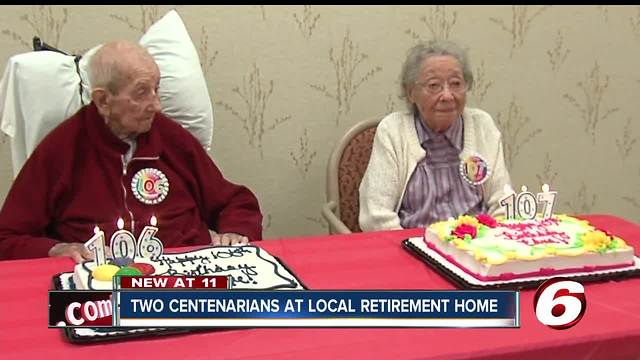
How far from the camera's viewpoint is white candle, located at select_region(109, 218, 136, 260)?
1.42 m

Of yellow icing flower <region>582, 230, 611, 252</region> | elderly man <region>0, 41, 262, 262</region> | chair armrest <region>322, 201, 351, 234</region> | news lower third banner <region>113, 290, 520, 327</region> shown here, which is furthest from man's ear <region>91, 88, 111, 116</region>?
yellow icing flower <region>582, 230, 611, 252</region>

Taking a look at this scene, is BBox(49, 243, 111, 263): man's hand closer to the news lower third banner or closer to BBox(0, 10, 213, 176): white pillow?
the news lower third banner

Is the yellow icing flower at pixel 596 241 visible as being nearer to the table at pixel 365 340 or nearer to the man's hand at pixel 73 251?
the table at pixel 365 340

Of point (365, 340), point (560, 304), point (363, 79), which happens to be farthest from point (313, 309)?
point (363, 79)

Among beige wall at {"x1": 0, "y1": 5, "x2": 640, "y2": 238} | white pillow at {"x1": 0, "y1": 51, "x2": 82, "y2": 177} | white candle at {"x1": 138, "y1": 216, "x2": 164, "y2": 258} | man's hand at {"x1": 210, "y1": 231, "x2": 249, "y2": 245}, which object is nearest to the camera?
white candle at {"x1": 138, "y1": 216, "x2": 164, "y2": 258}

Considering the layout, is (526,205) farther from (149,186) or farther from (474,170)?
(149,186)

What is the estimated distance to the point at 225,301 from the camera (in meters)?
1.17

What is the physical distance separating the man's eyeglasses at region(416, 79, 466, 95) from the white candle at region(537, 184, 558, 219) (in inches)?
24.4

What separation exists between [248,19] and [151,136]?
2.58 ft

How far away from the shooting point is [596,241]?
1517 mm

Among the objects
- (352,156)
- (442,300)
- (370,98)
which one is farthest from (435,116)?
(442,300)

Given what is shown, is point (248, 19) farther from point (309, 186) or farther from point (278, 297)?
point (278, 297)

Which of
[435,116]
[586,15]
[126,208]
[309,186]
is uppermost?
[586,15]

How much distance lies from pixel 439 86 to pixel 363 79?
1.85 ft
